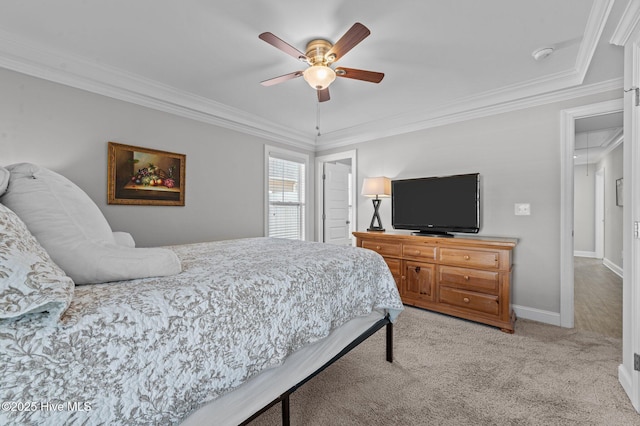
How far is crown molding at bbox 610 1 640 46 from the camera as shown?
165 cm

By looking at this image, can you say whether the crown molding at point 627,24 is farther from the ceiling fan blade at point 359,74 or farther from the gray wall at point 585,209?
the gray wall at point 585,209

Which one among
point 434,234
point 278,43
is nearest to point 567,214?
point 434,234

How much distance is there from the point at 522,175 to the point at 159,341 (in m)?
3.69

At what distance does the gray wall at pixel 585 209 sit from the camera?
676cm

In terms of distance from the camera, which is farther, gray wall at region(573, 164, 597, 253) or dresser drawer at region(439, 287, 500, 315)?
gray wall at region(573, 164, 597, 253)

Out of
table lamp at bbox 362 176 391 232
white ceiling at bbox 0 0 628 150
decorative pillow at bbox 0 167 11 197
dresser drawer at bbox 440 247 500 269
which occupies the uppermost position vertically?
white ceiling at bbox 0 0 628 150

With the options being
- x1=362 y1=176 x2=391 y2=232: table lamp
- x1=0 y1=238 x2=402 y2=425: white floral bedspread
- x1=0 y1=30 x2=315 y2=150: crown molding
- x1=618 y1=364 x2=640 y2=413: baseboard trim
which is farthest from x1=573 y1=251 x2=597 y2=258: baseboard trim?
x1=0 y1=238 x2=402 y2=425: white floral bedspread

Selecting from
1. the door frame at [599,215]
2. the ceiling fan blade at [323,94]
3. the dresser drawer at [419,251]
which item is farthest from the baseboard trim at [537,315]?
the door frame at [599,215]

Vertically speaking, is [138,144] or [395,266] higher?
[138,144]

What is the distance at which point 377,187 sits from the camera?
3967 millimetres

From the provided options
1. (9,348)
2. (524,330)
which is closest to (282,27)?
(9,348)

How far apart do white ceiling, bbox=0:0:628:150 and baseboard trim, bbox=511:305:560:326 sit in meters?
2.30

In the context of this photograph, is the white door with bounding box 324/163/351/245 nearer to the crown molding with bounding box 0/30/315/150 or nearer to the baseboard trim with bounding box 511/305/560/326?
the crown molding with bounding box 0/30/315/150

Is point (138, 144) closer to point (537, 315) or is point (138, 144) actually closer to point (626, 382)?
point (626, 382)
